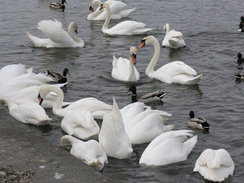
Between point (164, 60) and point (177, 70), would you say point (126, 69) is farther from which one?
point (164, 60)

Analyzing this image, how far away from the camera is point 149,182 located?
29.7ft

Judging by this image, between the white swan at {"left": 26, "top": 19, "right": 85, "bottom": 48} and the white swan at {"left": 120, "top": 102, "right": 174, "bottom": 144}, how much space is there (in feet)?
22.4

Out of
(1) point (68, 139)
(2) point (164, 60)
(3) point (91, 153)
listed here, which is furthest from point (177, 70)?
(3) point (91, 153)

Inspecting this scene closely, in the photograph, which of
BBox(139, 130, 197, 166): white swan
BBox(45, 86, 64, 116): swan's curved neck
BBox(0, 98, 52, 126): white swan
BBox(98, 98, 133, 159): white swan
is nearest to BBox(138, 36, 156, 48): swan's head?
BBox(45, 86, 64, 116): swan's curved neck

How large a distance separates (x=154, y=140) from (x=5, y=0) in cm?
1504

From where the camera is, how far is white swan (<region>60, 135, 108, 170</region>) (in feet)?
30.2

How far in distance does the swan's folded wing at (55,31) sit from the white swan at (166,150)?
26.5ft

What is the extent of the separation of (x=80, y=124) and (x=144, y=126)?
3.83ft

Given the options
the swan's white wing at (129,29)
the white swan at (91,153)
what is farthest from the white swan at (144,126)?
the swan's white wing at (129,29)

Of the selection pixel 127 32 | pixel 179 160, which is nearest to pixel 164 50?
pixel 127 32

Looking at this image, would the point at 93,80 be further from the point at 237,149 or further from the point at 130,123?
the point at 237,149

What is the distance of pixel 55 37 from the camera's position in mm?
17562

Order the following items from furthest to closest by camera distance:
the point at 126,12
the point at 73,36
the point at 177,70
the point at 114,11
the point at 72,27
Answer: the point at 114,11, the point at 126,12, the point at 72,27, the point at 73,36, the point at 177,70

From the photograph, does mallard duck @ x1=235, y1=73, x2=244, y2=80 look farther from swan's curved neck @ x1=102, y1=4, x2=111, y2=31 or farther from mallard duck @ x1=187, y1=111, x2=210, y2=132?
swan's curved neck @ x1=102, y1=4, x2=111, y2=31
